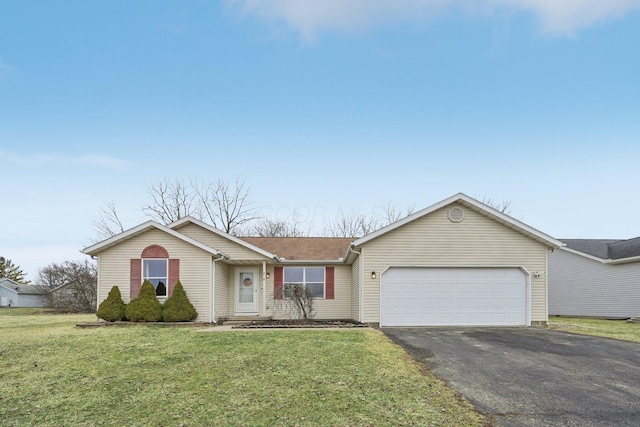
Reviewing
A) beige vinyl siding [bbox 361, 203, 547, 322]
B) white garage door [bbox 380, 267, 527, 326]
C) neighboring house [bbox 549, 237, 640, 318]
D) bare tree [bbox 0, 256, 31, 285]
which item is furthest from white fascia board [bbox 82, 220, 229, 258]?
bare tree [bbox 0, 256, 31, 285]

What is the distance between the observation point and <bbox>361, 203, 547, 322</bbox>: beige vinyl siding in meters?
15.7

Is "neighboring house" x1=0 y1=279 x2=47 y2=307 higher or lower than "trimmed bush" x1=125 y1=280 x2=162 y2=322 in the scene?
lower

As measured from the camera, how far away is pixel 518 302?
15.7m

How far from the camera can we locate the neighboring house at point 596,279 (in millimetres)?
21328


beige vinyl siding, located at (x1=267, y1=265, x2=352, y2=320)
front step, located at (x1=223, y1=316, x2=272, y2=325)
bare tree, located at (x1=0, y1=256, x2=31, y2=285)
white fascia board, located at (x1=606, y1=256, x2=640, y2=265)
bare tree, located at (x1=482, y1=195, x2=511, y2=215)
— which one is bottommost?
bare tree, located at (x1=0, y1=256, x2=31, y2=285)

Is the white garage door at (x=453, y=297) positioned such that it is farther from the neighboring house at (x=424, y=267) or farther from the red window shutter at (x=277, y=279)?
the red window shutter at (x=277, y=279)

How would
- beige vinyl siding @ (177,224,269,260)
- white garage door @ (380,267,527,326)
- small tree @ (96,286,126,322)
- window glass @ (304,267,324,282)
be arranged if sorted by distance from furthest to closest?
window glass @ (304,267,324,282)
beige vinyl siding @ (177,224,269,260)
white garage door @ (380,267,527,326)
small tree @ (96,286,126,322)

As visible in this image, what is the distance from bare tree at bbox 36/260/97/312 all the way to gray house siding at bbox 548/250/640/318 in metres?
30.4

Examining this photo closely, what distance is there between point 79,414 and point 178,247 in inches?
430

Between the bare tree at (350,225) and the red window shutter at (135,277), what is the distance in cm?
2413

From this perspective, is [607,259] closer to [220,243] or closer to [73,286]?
[220,243]

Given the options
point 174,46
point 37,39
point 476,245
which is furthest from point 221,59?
point 476,245

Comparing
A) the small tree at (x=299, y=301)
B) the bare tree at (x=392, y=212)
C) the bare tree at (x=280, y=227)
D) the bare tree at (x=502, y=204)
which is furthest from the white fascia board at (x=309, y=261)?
the bare tree at (x=502, y=204)

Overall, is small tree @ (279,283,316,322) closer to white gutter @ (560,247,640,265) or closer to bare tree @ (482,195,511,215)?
white gutter @ (560,247,640,265)
